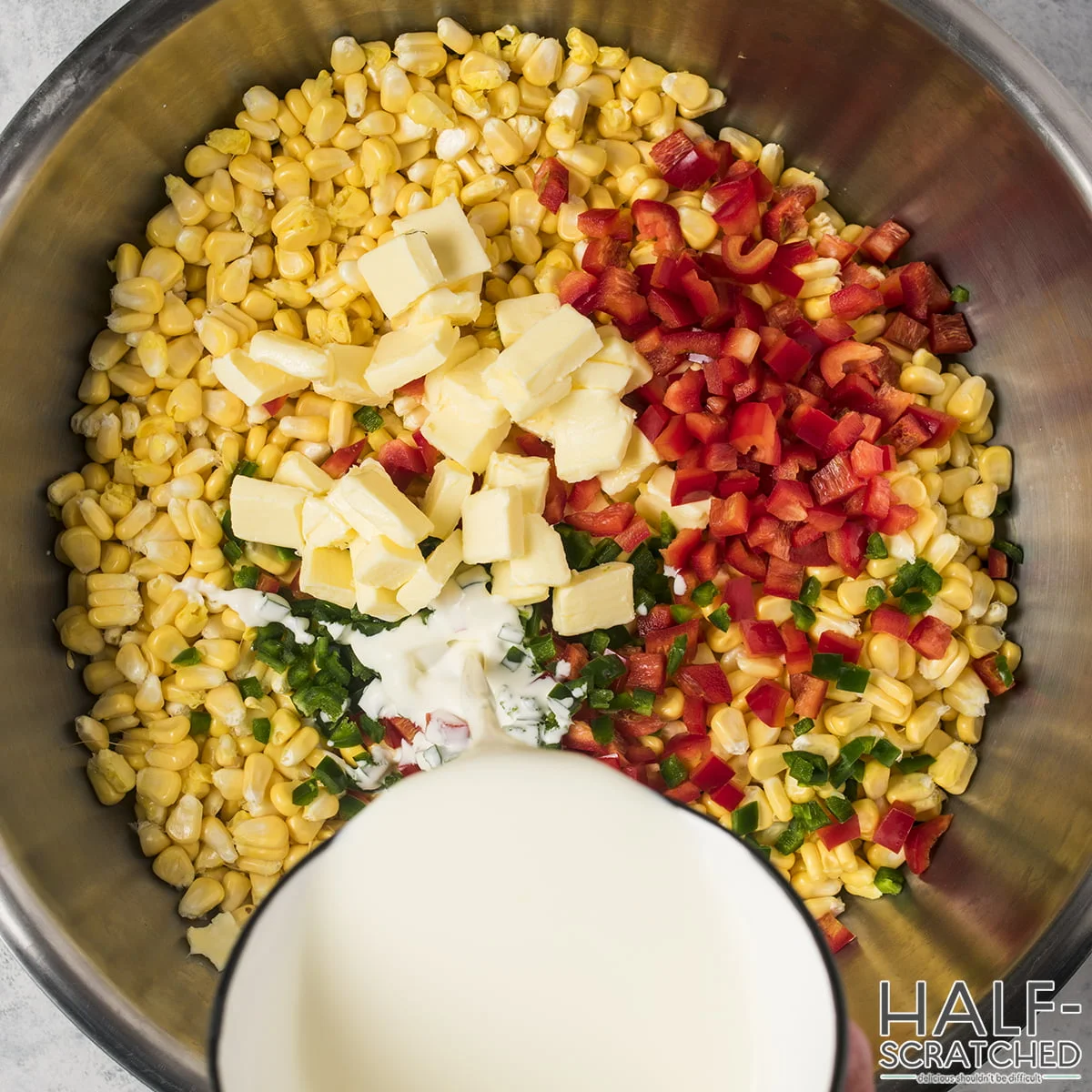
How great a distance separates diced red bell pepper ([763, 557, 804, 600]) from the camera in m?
1.95

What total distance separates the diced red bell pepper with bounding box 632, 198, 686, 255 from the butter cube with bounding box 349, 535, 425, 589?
789mm

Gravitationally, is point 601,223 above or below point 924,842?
above

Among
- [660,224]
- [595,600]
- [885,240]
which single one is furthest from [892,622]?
[660,224]

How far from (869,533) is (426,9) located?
1360 mm

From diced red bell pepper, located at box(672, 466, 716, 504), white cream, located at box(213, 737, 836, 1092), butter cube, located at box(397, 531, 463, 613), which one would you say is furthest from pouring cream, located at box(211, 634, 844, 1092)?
diced red bell pepper, located at box(672, 466, 716, 504)

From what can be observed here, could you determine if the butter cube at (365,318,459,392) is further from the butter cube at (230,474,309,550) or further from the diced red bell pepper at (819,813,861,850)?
the diced red bell pepper at (819,813,861,850)

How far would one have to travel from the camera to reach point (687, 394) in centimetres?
192

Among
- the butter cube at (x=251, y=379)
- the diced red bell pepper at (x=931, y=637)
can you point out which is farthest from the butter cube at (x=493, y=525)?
the diced red bell pepper at (x=931, y=637)

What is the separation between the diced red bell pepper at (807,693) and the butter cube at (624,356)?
65cm

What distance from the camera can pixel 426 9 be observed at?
1997 mm

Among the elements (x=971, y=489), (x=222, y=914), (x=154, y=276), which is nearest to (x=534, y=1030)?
(x=222, y=914)

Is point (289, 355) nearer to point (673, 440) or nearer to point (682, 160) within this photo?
point (673, 440)

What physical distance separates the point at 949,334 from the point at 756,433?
521 mm

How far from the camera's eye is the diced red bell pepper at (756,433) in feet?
6.18
